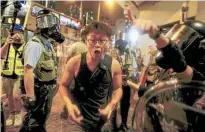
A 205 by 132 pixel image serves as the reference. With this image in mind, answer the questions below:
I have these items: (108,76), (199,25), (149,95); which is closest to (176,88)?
(149,95)

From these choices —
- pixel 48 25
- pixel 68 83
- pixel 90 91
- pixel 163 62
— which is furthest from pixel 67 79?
pixel 48 25

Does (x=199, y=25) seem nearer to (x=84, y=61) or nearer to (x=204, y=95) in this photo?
(x=204, y=95)

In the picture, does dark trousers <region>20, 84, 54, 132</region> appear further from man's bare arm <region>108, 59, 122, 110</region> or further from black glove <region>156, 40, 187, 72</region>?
black glove <region>156, 40, 187, 72</region>

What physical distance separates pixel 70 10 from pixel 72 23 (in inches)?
50.8

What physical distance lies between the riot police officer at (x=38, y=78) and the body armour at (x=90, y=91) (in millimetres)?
680

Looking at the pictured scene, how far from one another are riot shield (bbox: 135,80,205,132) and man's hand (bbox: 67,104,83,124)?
1.72ft

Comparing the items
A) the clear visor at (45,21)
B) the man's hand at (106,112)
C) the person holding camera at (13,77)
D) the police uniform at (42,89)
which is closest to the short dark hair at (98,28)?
the man's hand at (106,112)

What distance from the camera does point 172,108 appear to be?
1376mm

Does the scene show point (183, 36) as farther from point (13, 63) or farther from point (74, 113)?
point (13, 63)

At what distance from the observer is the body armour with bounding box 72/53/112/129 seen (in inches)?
74.2

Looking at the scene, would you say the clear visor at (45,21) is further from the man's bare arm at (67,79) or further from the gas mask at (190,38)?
the gas mask at (190,38)

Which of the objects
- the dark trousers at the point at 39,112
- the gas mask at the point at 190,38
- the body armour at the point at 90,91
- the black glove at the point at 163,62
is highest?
the gas mask at the point at 190,38

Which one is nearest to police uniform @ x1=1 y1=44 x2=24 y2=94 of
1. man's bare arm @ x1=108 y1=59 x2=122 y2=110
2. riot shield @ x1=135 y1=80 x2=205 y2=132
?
man's bare arm @ x1=108 y1=59 x2=122 y2=110

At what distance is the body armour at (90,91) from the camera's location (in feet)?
6.19
